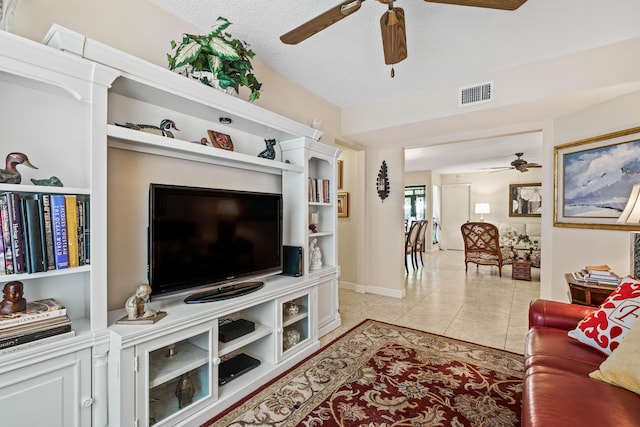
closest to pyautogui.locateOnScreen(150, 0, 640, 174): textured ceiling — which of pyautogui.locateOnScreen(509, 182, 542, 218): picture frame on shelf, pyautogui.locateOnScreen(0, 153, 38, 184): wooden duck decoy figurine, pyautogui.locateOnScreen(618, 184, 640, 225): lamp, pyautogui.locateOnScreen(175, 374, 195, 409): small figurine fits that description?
pyautogui.locateOnScreen(618, 184, 640, 225): lamp

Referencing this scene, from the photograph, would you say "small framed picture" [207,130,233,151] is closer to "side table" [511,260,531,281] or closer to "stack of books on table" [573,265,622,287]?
"stack of books on table" [573,265,622,287]

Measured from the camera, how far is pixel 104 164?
135cm

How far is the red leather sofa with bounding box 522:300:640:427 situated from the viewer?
0.99 metres

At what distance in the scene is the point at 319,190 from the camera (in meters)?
2.81

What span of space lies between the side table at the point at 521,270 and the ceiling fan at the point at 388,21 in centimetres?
477

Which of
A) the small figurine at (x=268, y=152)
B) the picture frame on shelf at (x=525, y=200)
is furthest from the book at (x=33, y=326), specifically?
the picture frame on shelf at (x=525, y=200)

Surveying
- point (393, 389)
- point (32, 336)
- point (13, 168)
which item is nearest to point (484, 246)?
point (393, 389)

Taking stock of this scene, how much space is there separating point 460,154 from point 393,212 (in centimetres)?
293

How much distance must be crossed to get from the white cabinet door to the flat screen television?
0.44 meters

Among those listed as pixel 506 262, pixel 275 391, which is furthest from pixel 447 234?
pixel 275 391

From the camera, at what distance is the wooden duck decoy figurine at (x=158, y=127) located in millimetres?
1601

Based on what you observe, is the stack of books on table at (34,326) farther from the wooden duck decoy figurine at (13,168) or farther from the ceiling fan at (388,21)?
the ceiling fan at (388,21)

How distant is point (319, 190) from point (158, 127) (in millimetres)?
1449

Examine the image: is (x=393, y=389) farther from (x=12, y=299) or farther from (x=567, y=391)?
(x=12, y=299)
